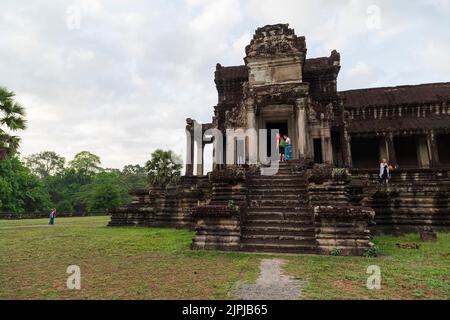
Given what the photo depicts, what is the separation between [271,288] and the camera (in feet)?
12.3

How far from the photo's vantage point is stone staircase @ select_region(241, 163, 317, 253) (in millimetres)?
6422

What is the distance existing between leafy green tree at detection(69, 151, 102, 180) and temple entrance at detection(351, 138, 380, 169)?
6007cm

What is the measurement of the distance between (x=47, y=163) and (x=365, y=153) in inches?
3015

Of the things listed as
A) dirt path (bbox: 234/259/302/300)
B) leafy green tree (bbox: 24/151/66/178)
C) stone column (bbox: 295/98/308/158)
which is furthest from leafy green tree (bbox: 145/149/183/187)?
leafy green tree (bbox: 24/151/66/178)

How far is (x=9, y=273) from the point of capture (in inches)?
187

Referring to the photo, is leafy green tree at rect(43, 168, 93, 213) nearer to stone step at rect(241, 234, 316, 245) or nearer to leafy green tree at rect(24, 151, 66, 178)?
leafy green tree at rect(24, 151, 66, 178)

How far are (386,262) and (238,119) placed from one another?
27.1 feet

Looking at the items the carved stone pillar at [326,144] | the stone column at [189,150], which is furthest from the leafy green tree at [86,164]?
the carved stone pillar at [326,144]

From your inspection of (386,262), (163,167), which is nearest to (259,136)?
(386,262)

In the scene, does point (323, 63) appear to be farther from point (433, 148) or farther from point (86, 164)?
point (86, 164)

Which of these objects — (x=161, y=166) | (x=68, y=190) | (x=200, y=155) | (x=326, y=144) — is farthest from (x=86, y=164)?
(x=326, y=144)
